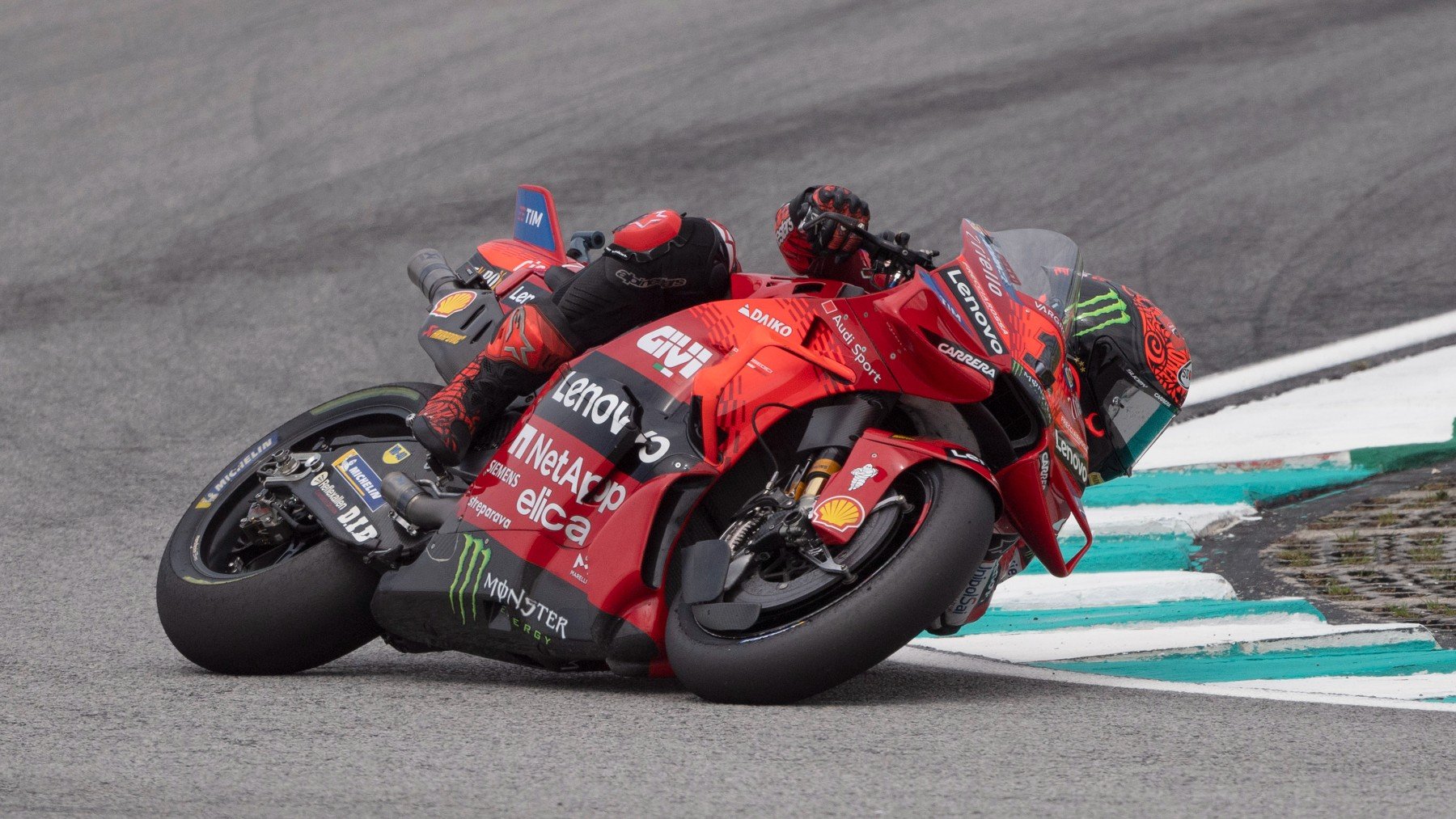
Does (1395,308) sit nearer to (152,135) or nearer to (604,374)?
(604,374)

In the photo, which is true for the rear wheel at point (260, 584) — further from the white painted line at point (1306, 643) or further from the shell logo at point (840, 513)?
the white painted line at point (1306, 643)

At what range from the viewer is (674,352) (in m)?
4.53

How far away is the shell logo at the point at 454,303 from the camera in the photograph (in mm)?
5421

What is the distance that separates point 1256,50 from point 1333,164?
8.97 feet

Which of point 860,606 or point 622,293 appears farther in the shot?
point 622,293

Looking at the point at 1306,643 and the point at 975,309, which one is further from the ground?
the point at 975,309

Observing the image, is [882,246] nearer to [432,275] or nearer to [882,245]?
[882,245]

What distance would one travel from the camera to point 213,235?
34.8ft

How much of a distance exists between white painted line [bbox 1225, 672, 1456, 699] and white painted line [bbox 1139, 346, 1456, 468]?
2.71 m

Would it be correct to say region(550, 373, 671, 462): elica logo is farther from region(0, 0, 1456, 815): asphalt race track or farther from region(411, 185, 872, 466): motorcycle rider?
region(0, 0, 1456, 815): asphalt race track

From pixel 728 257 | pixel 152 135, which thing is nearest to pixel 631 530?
pixel 728 257

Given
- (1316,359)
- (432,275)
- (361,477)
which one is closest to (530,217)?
(432,275)

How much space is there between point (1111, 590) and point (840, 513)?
211 cm

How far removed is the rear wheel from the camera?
483 cm
